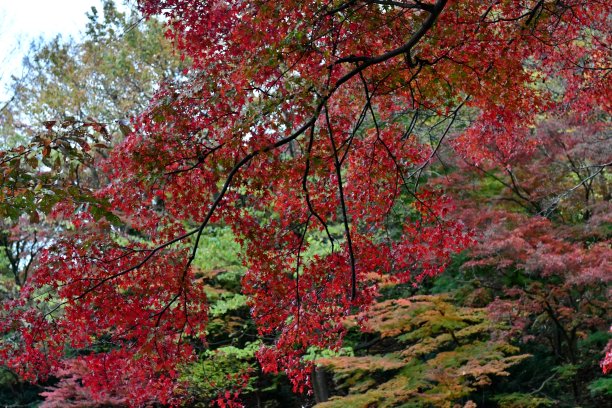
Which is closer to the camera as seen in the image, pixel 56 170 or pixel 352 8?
pixel 56 170

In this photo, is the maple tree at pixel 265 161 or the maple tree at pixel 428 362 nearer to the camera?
the maple tree at pixel 265 161

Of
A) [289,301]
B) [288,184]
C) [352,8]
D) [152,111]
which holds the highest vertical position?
[352,8]

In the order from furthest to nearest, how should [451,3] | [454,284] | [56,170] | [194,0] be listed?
[454,284]
[194,0]
[451,3]
[56,170]

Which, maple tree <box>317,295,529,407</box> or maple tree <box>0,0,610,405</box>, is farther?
maple tree <box>317,295,529,407</box>

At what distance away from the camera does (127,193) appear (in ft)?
15.9

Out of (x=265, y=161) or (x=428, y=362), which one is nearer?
(x=265, y=161)

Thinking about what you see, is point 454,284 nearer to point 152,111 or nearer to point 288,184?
point 288,184

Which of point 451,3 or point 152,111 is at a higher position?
point 451,3

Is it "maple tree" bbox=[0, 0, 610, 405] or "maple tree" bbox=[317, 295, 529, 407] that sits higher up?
"maple tree" bbox=[0, 0, 610, 405]

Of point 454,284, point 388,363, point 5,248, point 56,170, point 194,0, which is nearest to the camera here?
point 56,170

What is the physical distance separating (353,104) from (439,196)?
133 cm

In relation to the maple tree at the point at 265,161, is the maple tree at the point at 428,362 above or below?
below

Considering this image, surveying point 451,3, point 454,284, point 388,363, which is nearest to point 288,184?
point 451,3

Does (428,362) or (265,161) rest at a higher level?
(265,161)
